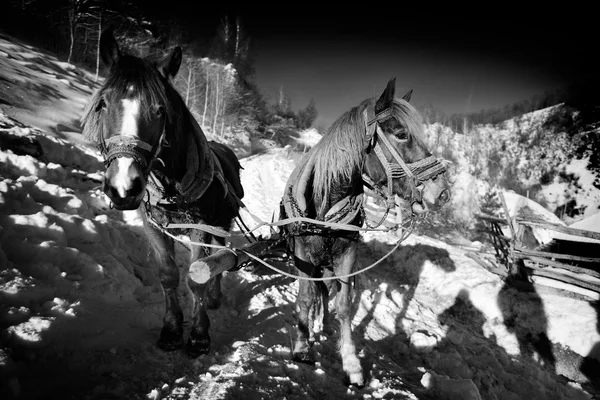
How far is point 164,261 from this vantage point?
7.74ft

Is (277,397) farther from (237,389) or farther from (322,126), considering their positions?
(322,126)

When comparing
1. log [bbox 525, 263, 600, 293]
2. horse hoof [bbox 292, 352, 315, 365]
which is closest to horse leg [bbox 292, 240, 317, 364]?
horse hoof [bbox 292, 352, 315, 365]

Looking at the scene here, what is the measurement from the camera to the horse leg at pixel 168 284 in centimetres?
226

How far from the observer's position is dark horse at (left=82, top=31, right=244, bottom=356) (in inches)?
62.1

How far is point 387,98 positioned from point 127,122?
6.97 feet

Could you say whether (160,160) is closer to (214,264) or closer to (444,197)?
(214,264)

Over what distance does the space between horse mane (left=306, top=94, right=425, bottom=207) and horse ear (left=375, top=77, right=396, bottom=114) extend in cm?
7

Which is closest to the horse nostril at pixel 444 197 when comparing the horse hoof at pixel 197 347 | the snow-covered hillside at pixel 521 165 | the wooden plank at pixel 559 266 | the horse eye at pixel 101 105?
the horse hoof at pixel 197 347

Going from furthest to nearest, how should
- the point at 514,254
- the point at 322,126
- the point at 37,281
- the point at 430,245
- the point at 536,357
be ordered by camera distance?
the point at 322,126
the point at 430,245
the point at 514,254
the point at 536,357
the point at 37,281

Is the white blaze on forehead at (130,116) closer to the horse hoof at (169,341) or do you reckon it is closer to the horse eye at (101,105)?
the horse eye at (101,105)

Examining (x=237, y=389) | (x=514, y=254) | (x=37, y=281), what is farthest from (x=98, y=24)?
(x=514, y=254)

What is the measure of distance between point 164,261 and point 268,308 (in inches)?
71.9

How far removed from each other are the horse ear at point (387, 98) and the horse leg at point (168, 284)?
239 cm

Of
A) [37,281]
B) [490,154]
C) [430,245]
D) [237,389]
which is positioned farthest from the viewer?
[490,154]
